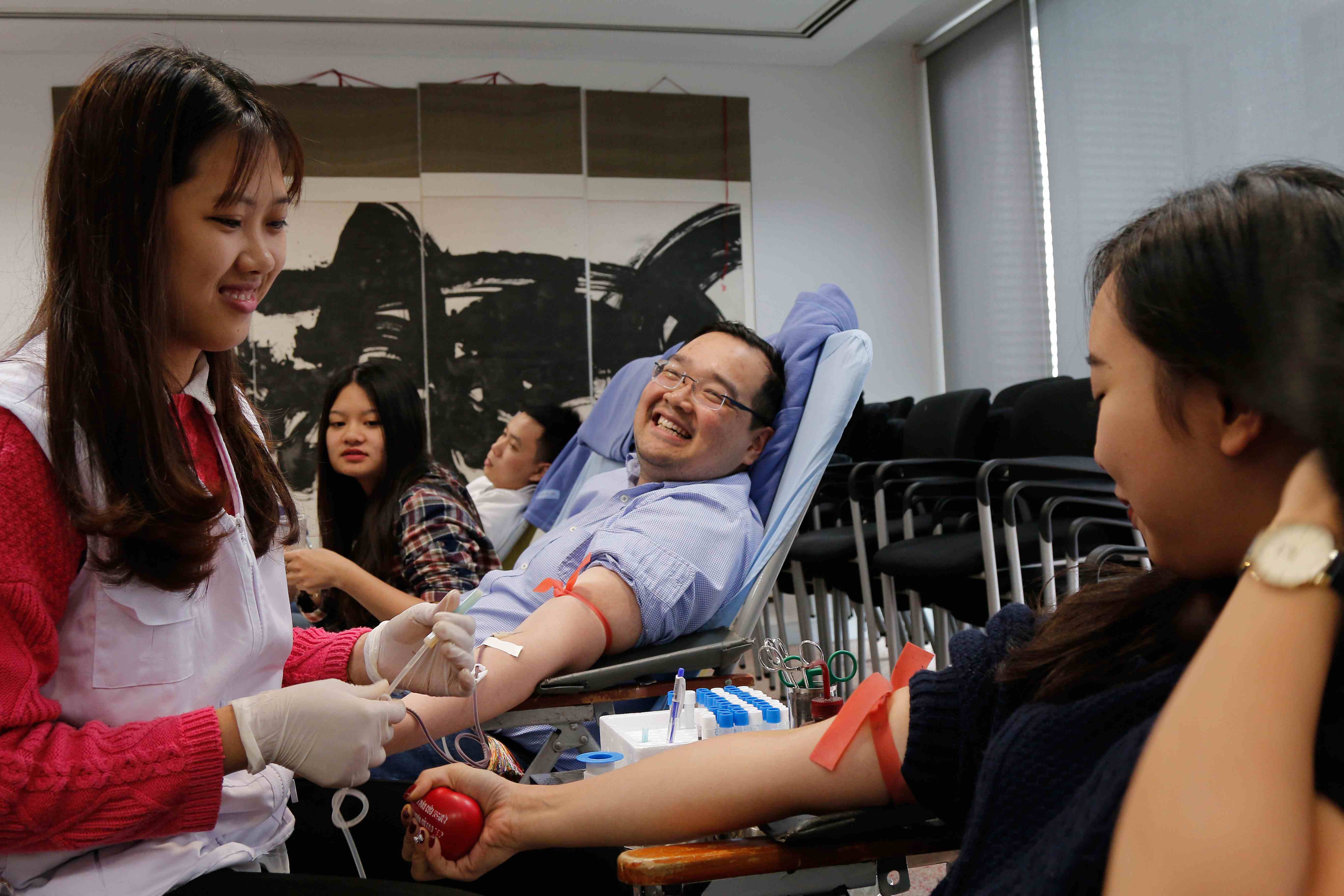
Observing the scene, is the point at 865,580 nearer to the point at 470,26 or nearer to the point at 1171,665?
the point at 1171,665

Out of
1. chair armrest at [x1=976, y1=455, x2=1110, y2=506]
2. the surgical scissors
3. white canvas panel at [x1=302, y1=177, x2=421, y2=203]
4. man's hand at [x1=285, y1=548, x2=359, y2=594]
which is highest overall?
white canvas panel at [x1=302, y1=177, x2=421, y2=203]

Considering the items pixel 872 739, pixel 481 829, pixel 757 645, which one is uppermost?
pixel 872 739

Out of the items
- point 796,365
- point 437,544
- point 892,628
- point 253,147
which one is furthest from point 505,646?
point 892,628

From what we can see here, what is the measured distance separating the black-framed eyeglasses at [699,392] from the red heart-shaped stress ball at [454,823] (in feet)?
3.99

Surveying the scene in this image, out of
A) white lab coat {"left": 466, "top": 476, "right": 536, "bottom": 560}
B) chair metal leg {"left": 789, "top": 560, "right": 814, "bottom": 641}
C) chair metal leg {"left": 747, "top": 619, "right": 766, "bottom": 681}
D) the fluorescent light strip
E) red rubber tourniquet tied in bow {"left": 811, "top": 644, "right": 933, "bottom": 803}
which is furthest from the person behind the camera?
the fluorescent light strip

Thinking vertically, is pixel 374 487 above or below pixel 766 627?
above

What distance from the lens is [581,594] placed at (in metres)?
1.69

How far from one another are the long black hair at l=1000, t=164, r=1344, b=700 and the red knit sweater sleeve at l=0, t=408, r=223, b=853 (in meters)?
0.70

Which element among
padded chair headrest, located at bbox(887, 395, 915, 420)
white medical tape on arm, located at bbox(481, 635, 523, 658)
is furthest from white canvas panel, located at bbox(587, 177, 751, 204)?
white medical tape on arm, located at bbox(481, 635, 523, 658)

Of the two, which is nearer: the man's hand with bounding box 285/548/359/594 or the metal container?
the metal container

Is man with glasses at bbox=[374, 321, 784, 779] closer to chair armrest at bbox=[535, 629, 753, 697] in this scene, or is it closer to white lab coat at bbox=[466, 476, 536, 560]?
chair armrest at bbox=[535, 629, 753, 697]

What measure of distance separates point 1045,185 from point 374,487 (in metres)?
3.96

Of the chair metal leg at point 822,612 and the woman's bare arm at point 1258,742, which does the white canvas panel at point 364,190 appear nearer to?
the chair metal leg at point 822,612

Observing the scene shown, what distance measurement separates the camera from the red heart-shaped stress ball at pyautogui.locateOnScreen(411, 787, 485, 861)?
105cm
